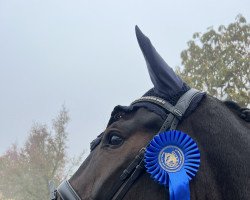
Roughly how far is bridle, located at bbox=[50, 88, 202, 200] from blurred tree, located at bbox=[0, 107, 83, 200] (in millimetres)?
28549

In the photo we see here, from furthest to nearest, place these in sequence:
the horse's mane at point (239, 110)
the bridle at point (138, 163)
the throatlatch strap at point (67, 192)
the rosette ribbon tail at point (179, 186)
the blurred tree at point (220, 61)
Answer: the blurred tree at point (220, 61) < the horse's mane at point (239, 110) < the throatlatch strap at point (67, 192) < the bridle at point (138, 163) < the rosette ribbon tail at point (179, 186)

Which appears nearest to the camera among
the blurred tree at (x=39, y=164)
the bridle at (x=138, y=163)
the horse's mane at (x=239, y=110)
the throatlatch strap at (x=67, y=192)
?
the bridle at (x=138, y=163)

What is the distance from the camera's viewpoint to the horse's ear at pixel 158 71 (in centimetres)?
264

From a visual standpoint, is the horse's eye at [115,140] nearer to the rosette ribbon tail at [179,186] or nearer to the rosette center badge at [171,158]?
the rosette center badge at [171,158]

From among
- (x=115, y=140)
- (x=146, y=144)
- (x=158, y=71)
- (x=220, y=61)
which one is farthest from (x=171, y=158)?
(x=220, y=61)

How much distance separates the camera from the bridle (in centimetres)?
257

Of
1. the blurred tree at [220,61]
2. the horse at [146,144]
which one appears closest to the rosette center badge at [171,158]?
the horse at [146,144]

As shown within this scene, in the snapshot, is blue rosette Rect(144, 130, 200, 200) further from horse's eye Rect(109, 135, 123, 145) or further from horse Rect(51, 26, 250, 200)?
horse's eye Rect(109, 135, 123, 145)

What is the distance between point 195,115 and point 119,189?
67 centimetres

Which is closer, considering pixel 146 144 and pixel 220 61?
pixel 146 144

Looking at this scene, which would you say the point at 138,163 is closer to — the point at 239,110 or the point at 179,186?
the point at 179,186

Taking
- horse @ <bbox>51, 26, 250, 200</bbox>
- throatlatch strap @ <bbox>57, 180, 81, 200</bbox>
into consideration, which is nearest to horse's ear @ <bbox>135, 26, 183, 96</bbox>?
horse @ <bbox>51, 26, 250, 200</bbox>

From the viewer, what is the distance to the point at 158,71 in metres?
2.69

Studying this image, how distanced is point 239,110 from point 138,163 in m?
0.85
